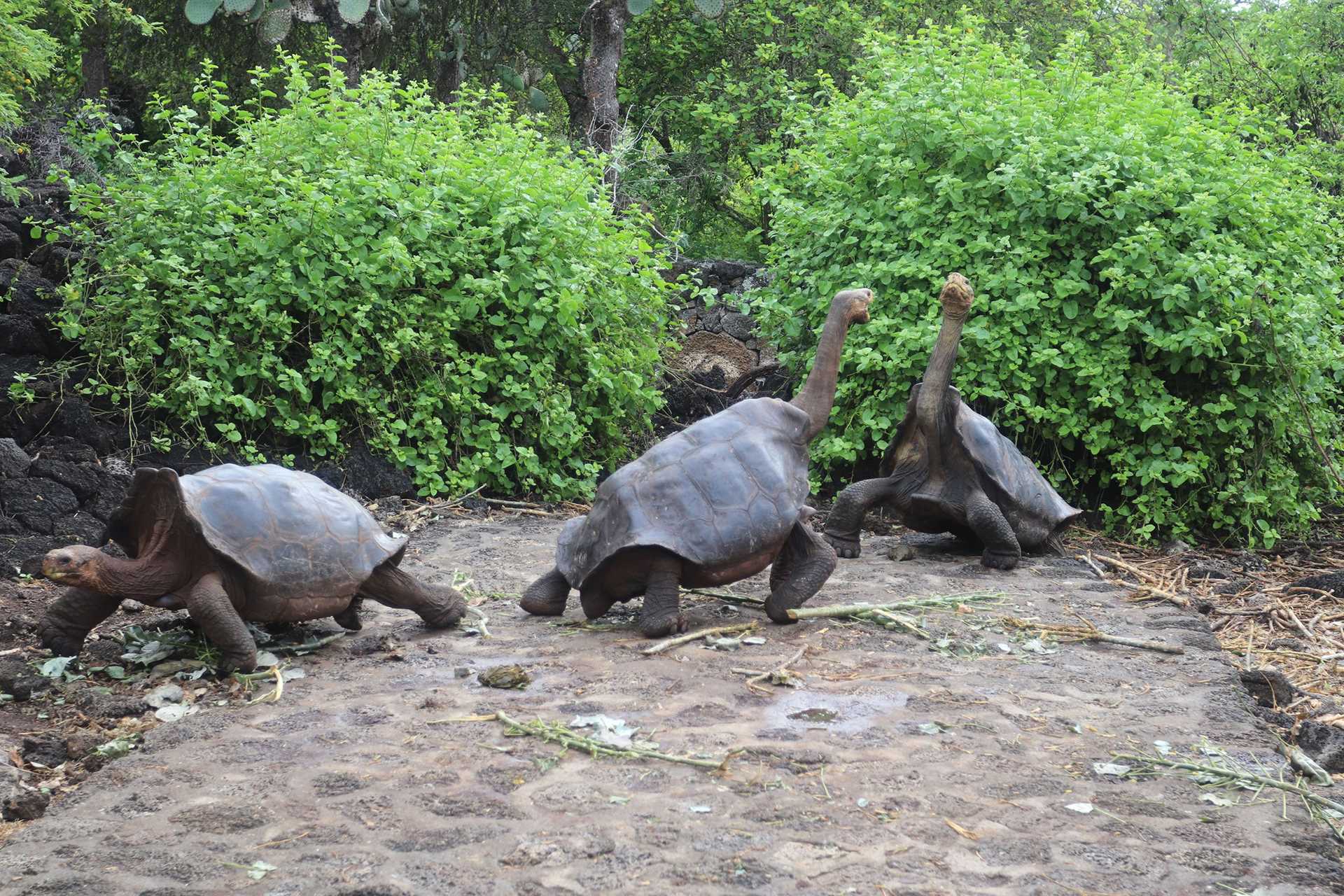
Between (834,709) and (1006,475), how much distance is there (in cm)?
311

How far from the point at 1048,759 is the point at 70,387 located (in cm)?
635

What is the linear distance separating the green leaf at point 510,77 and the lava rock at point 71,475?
33.4 feet

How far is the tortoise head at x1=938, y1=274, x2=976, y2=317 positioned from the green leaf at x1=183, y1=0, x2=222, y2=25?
8884 mm

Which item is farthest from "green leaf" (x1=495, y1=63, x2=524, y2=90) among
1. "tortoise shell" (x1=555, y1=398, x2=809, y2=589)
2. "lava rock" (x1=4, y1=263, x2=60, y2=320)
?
"tortoise shell" (x1=555, y1=398, x2=809, y2=589)

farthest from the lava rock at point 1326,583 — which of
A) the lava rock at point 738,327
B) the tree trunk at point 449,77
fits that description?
the tree trunk at point 449,77

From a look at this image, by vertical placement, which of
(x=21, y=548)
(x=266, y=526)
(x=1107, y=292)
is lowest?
(x=21, y=548)

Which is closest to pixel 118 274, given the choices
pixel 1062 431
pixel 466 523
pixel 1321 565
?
pixel 466 523

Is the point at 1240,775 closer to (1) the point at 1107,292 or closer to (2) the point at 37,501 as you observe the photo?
Result: (1) the point at 1107,292

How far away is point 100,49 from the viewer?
14125 mm

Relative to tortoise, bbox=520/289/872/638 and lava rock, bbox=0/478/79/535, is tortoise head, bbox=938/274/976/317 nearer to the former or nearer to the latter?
tortoise, bbox=520/289/872/638

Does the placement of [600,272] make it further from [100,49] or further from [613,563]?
[100,49]

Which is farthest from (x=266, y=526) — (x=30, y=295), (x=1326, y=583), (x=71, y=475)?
(x=1326, y=583)

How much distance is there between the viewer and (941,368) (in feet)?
22.5

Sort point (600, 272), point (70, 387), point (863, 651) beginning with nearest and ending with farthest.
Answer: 1. point (863, 651)
2. point (70, 387)
3. point (600, 272)
